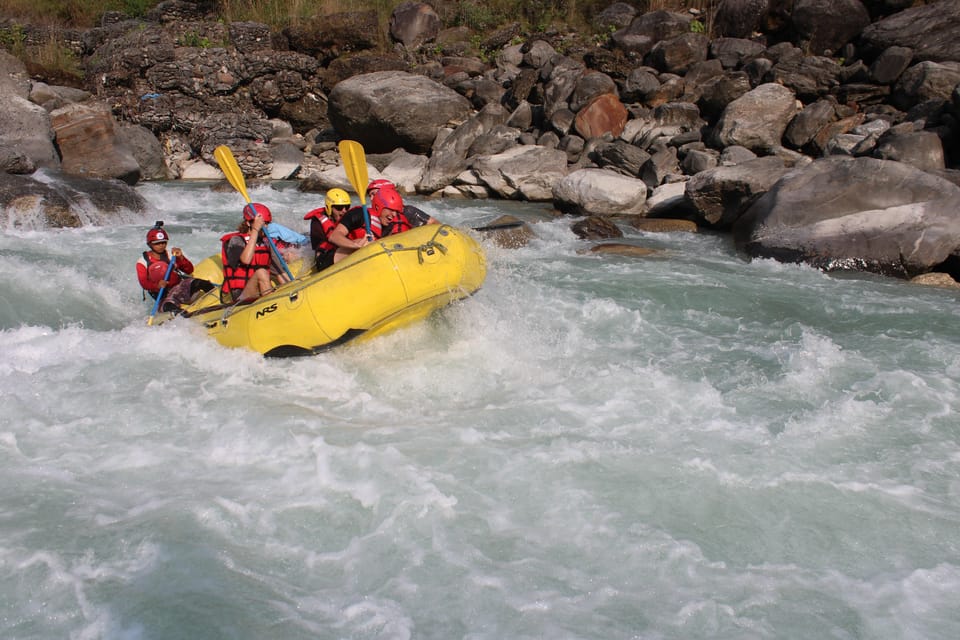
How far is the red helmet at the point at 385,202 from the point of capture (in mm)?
5551

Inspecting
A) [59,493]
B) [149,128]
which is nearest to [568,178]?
[59,493]

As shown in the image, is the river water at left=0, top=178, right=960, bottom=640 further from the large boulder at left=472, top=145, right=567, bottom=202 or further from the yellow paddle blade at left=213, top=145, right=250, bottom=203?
the large boulder at left=472, top=145, right=567, bottom=202

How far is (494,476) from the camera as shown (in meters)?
3.61

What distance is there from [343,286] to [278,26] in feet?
51.6

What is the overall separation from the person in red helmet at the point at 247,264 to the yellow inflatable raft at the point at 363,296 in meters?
0.33

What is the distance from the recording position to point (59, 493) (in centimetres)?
335

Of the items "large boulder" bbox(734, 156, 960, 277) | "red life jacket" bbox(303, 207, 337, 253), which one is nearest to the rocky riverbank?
"large boulder" bbox(734, 156, 960, 277)

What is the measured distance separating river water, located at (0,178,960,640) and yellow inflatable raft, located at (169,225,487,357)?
0.65ft

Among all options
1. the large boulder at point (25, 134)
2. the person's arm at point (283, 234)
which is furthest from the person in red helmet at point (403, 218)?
the large boulder at point (25, 134)

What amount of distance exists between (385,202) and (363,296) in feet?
4.10

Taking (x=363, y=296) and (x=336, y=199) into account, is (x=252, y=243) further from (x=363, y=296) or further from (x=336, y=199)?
(x=363, y=296)

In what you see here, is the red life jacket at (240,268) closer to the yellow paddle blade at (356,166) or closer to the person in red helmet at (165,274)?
the person in red helmet at (165,274)

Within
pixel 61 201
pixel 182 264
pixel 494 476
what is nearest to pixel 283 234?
pixel 182 264

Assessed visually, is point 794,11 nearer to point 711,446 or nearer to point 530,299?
point 530,299
